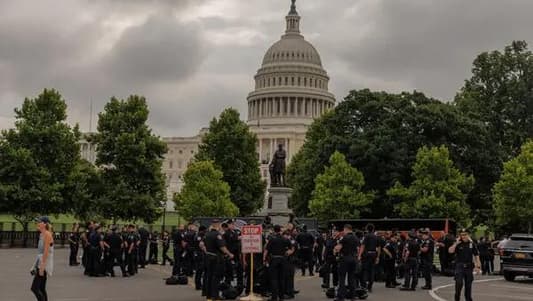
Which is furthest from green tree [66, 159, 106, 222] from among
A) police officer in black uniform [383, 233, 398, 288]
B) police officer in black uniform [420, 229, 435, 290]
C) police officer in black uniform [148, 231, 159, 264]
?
police officer in black uniform [420, 229, 435, 290]

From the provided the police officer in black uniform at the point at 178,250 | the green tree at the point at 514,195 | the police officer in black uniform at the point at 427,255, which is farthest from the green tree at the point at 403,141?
the police officer in black uniform at the point at 178,250

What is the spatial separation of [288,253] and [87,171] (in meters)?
45.6

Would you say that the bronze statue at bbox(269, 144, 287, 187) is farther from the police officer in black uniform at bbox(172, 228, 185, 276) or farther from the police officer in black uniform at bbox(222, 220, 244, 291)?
the police officer in black uniform at bbox(222, 220, 244, 291)

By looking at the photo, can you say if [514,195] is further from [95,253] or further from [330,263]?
[95,253]

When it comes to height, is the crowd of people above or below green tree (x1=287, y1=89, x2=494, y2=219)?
below

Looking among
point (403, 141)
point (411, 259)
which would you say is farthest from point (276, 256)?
point (403, 141)

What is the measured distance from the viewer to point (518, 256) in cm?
2753

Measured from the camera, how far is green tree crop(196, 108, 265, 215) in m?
79.1

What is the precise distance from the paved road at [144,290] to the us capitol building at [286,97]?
134416 mm

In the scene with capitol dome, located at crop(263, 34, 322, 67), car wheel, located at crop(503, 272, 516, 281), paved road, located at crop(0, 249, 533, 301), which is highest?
capitol dome, located at crop(263, 34, 322, 67)

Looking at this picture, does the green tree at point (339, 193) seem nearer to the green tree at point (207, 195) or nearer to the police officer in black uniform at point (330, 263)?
the green tree at point (207, 195)

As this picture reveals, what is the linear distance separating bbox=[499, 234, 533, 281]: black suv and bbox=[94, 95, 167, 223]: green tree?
38.0 meters

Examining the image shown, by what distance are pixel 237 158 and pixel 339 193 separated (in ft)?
64.8

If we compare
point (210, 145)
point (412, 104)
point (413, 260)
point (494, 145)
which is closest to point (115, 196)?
point (210, 145)
